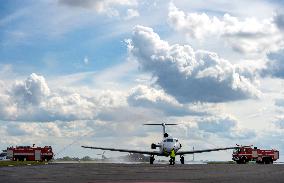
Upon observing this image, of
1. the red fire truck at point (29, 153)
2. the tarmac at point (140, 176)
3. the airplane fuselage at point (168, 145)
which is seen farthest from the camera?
the red fire truck at point (29, 153)

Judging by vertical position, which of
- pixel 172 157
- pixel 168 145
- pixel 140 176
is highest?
pixel 168 145

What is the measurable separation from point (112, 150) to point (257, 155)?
1043 inches

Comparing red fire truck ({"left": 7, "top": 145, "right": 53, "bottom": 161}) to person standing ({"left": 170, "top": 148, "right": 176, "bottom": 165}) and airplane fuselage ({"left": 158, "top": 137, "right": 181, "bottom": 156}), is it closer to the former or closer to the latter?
airplane fuselage ({"left": 158, "top": 137, "right": 181, "bottom": 156})

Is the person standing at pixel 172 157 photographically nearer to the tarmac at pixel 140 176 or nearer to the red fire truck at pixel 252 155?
the red fire truck at pixel 252 155

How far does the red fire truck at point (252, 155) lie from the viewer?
94.4m

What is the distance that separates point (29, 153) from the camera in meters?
113

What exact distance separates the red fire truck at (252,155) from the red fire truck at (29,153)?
134 ft

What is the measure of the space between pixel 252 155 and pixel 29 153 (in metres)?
46.4

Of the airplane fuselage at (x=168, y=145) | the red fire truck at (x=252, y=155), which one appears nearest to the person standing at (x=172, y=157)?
the airplane fuselage at (x=168, y=145)

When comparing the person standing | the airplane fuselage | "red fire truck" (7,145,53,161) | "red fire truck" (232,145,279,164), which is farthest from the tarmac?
"red fire truck" (7,145,53,161)

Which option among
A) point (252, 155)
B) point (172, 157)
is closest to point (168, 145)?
point (172, 157)

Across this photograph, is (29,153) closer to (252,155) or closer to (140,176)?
(252,155)

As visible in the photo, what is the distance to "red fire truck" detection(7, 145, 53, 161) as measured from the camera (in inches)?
4437

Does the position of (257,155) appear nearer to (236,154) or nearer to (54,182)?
(236,154)
